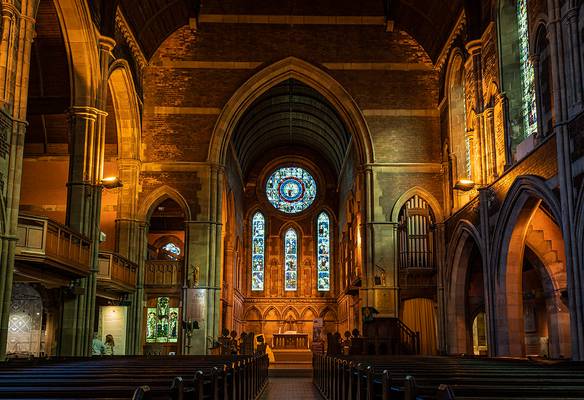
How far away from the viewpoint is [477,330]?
26859mm

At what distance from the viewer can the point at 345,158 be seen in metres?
35.4

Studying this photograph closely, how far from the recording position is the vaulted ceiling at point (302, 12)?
22469 mm

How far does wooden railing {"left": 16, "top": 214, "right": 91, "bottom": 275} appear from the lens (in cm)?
1381

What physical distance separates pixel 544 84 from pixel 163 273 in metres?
14.7

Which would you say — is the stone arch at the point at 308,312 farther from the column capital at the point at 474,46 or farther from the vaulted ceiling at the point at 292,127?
the column capital at the point at 474,46

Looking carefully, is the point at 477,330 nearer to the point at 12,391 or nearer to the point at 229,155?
the point at 229,155

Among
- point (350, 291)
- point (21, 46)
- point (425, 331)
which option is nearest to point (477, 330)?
point (425, 331)

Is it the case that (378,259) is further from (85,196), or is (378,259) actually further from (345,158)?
(345,158)

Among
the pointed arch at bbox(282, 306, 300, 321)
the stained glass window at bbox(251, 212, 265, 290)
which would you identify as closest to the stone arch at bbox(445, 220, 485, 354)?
the pointed arch at bbox(282, 306, 300, 321)

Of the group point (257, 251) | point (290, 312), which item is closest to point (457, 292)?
point (290, 312)

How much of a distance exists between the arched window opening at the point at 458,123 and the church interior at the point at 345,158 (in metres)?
0.07

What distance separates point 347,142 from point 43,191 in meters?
15.5

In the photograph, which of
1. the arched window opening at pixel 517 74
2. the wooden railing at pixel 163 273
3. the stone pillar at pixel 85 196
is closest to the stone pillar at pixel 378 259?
the wooden railing at pixel 163 273

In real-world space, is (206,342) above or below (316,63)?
below
